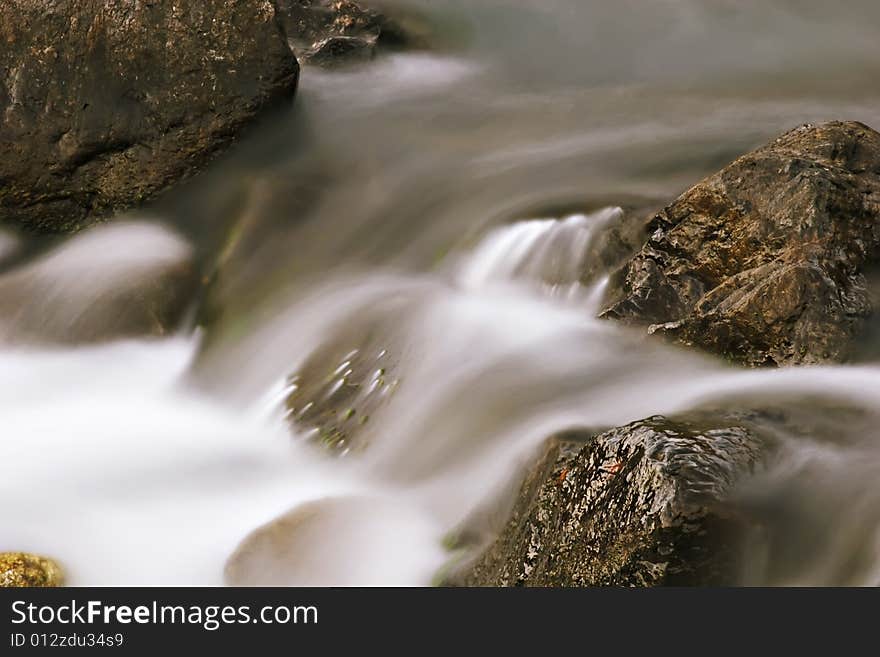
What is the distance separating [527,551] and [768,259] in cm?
221

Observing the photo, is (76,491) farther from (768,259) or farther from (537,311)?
(768,259)

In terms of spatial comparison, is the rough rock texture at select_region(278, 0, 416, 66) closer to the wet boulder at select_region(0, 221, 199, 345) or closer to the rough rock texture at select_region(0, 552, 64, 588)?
the wet boulder at select_region(0, 221, 199, 345)

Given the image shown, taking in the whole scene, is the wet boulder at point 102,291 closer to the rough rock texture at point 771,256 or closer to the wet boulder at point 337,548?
the wet boulder at point 337,548

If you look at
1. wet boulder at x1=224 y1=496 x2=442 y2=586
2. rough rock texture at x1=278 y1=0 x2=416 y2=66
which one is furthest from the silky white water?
rough rock texture at x1=278 y1=0 x2=416 y2=66

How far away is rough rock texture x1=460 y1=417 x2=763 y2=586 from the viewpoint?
3834mm

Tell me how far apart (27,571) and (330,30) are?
5.71 meters

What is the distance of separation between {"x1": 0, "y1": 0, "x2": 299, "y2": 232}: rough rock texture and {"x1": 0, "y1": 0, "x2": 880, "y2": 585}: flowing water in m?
0.26

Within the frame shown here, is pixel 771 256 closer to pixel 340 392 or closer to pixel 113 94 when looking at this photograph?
pixel 340 392

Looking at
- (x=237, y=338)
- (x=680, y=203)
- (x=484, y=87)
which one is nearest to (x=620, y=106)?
(x=484, y=87)

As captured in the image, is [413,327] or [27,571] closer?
[27,571]

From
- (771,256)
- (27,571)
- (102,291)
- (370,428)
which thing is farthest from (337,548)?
(102,291)

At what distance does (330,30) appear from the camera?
9.55m

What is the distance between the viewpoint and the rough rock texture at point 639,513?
12.6 ft

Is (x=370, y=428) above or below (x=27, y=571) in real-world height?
below
